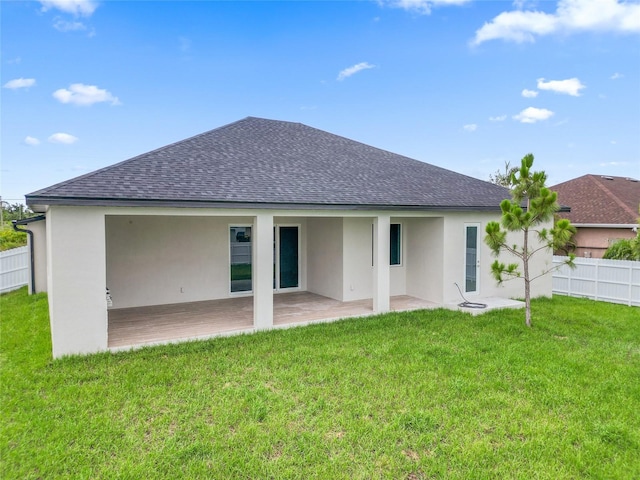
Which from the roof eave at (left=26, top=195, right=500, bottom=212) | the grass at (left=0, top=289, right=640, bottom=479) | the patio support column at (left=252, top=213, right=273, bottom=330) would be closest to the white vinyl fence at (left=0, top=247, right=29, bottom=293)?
the roof eave at (left=26, top=195, right=500, bottom=212)

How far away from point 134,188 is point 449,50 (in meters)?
15.3

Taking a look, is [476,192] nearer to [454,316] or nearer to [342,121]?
[454,316]

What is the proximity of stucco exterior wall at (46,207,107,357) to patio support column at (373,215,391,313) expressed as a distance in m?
6.75

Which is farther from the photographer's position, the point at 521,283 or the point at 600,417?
the point at 521,283

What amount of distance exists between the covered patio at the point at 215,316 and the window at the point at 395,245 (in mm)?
1318

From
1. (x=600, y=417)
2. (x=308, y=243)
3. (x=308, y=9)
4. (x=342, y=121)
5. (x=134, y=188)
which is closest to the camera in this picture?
(x=600, y=417)

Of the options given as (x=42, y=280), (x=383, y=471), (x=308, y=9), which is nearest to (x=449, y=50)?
(x=308, y=9)

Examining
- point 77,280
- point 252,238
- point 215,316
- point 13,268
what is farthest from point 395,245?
point 13,268

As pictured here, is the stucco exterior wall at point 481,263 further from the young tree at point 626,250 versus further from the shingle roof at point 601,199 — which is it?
the shingle roof at point 601,199

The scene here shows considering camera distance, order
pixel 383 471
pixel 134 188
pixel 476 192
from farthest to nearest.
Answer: pixel 476 192
pixel 134 188
pixel 383 471

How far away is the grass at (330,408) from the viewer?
4125 millimetres

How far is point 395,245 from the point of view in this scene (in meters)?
13.2

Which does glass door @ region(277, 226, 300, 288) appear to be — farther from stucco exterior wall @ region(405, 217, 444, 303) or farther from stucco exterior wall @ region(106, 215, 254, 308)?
stucco exterior wall @ region(405, 217, 444, 303)

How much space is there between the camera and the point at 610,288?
1313cm
